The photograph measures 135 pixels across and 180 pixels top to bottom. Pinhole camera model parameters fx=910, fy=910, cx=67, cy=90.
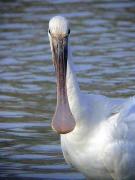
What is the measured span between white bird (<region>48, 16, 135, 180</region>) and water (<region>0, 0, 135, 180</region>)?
1.50 meters

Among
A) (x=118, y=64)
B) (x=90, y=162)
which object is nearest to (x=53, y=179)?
(x=90, y=162)

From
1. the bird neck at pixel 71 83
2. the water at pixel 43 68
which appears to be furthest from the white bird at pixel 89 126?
the water at pixel 43 68

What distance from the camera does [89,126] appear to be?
29.1 ft

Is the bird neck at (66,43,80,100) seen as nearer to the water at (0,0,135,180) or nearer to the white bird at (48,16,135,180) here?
the white bird at (48,16,135,180)

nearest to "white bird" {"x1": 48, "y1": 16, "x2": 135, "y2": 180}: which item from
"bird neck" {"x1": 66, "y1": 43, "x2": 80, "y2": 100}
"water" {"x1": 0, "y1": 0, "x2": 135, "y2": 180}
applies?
"bird neck" {"x1": 66, "y1": 43, "x2": 80, "y2": 100}

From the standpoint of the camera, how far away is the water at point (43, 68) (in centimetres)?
1116

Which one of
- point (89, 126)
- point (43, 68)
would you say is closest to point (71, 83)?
point (89, 126)

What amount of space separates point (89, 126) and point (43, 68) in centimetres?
714

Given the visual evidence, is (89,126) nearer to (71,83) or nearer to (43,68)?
(71,83)

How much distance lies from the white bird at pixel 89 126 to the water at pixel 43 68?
1503mm

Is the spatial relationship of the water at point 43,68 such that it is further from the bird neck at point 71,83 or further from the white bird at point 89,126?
the bird neck at point 71,83

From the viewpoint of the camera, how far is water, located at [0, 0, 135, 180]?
36.6ft

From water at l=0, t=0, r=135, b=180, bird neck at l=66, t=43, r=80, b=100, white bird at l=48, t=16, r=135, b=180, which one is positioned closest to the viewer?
white bird at l=48, t=16, r=135, b=180

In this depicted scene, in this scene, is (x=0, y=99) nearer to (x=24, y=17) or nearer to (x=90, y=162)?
(x=90, y=162)
